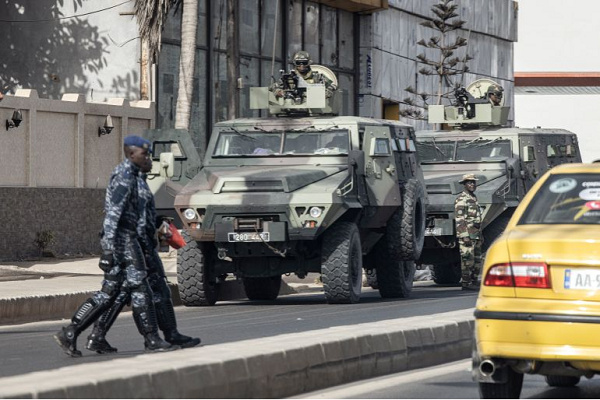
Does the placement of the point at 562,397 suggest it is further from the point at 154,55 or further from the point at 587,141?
the point at 587,141

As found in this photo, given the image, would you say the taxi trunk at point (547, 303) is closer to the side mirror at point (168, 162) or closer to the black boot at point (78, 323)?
the black boot at point (78, 323)

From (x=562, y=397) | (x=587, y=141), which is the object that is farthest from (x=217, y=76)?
(x=587, y=141)

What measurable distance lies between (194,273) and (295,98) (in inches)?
143

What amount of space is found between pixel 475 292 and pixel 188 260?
5.32 m

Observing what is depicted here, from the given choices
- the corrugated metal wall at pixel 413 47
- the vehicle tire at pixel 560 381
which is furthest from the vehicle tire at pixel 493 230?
the corrugated metal wall at pixel 413 47

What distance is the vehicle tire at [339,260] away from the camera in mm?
18969

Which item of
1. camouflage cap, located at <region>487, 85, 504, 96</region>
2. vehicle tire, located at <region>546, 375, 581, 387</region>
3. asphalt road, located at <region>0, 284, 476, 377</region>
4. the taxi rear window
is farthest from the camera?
camouflage cap, located at <region>487, 85, 504, 96</region>

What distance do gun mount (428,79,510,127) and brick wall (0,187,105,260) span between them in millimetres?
6258

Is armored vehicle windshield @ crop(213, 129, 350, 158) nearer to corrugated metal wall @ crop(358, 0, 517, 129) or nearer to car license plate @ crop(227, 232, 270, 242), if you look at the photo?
car license plate @ crop(227, 232, 270, 242)

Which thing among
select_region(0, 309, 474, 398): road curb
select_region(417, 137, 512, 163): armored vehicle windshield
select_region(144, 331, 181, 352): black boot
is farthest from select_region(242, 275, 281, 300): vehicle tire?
select_region(144, 331, 181, 352): black boot

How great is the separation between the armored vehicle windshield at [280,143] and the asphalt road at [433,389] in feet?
27.6

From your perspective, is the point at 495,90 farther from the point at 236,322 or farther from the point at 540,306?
the point at 540,306

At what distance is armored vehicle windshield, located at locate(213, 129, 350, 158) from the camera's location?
796 inches

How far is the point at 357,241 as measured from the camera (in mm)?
19375
